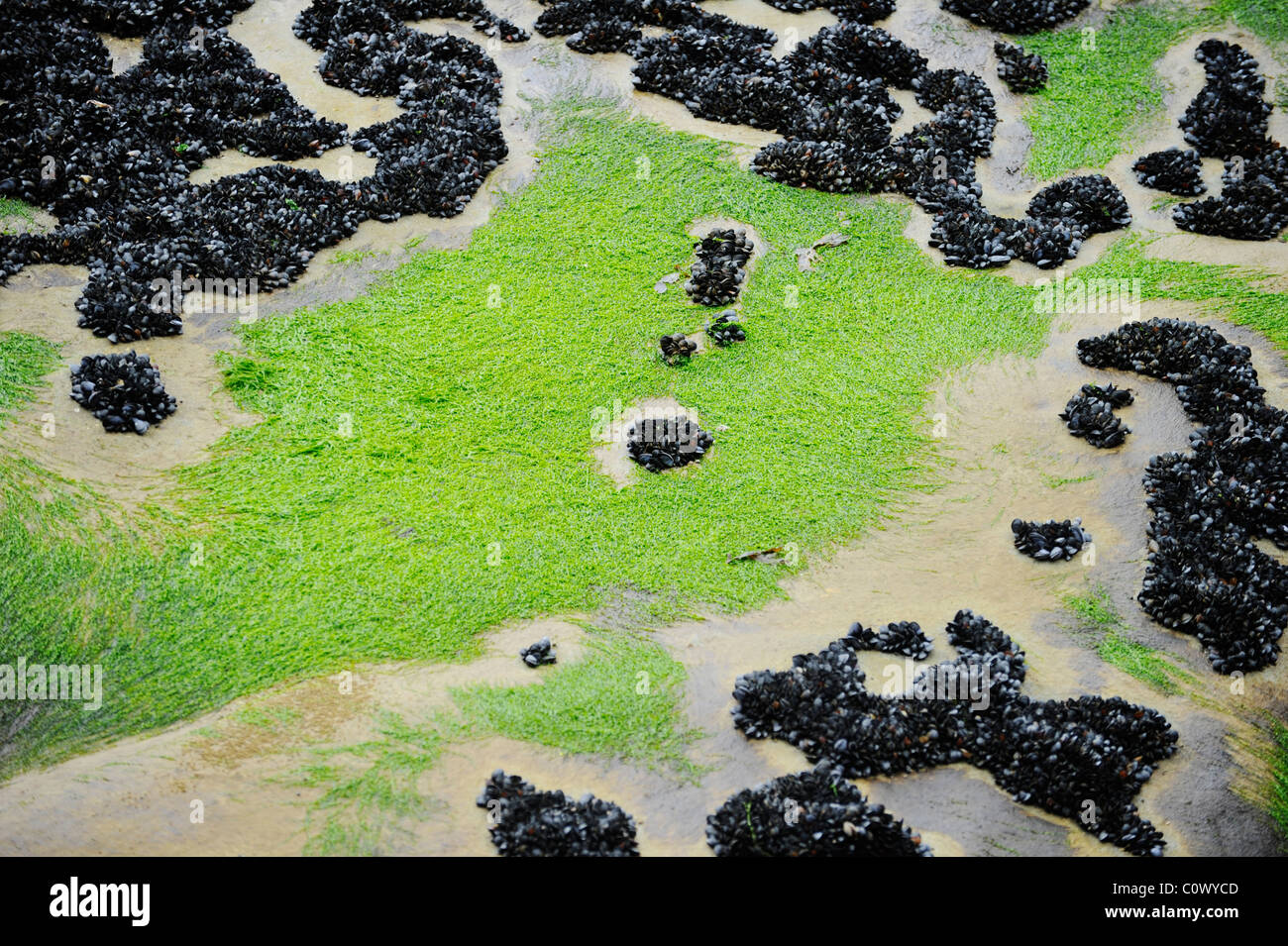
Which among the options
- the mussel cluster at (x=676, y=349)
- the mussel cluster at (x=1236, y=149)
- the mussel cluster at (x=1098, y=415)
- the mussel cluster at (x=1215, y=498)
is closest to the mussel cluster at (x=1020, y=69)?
the mussel cluster at (x=1236, y=149)

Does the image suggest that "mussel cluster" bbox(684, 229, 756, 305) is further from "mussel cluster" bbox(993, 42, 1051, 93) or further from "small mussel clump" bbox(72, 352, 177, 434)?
"small mussel clump" bbox(72, 352, 177, 434)

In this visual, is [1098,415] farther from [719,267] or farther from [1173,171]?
[1173,171]

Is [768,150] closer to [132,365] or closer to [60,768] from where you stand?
[132,365]

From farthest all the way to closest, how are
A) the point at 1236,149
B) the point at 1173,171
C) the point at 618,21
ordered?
the point at 618,21 < the point at 1236,149 < the point at 1173,171

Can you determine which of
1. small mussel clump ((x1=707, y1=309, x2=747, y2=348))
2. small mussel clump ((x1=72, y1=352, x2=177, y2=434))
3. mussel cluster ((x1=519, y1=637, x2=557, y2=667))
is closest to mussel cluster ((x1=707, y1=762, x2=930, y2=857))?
mussel cluster ((x1=519, y1=637, x2=557, y2=667))

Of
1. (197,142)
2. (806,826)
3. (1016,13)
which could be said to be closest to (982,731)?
(806,826)

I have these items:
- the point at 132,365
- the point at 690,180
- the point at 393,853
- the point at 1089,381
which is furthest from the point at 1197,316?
the point at 132,365
